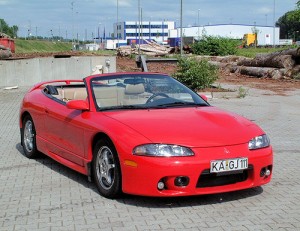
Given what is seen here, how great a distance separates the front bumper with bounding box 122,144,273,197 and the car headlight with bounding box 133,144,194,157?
49 millimetres

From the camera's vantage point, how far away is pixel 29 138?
318 inches

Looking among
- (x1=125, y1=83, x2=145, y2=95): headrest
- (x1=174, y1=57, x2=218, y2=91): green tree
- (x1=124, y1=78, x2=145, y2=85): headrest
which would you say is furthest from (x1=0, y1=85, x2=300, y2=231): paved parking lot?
(x1=174, y1=57, x2=218, y2=91): green tree

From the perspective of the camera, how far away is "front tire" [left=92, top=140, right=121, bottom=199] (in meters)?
5.55

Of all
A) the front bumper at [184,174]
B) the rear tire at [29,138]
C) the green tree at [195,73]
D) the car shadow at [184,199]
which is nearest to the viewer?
the front bumper at [184,174]

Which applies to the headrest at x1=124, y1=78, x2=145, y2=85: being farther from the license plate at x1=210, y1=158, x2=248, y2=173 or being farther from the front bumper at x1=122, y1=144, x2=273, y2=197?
the license plate at x1=210, y1=158, x2=248, y2=173

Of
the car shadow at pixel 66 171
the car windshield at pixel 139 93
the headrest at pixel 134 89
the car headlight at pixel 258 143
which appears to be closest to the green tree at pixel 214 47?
the car shadow at pixel 66 171

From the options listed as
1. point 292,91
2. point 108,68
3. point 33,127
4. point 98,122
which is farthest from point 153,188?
point 108,68

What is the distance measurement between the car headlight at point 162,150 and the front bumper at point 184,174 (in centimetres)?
5

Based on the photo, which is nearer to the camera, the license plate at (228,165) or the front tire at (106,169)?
the license plate at (228,165)

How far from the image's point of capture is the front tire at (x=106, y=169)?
555 centimetres

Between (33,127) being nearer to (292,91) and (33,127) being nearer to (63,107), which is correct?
(63,107)

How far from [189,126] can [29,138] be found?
330 cm

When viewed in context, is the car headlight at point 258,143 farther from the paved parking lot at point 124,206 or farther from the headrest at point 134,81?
the headrest at point 134,81

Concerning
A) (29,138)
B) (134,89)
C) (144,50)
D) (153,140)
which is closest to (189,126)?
(153,140)
